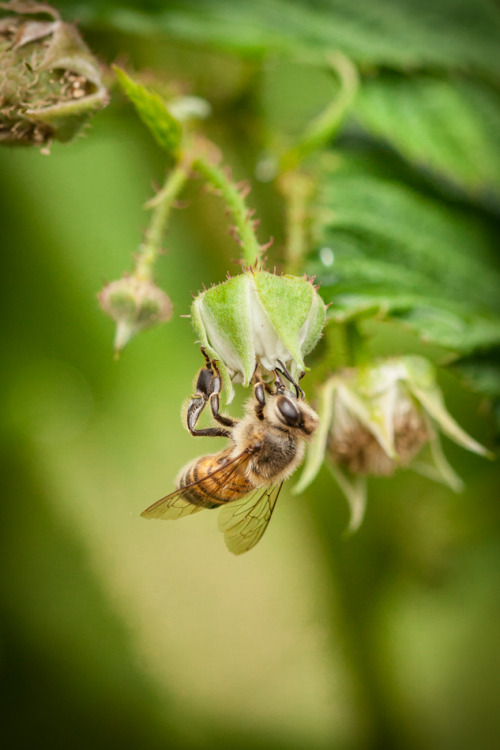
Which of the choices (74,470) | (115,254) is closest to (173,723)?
(74,470)

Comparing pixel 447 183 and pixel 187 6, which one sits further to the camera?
pixel 447 183

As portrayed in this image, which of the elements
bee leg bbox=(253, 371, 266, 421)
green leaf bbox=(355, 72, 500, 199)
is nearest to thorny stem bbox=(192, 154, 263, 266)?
bee leg bbox=(253, 371, 266, 421)

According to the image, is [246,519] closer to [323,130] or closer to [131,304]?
[131,304]

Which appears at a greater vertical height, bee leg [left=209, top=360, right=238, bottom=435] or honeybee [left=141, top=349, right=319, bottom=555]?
bee leg [left=209, top=360, right=238, bottom=435]

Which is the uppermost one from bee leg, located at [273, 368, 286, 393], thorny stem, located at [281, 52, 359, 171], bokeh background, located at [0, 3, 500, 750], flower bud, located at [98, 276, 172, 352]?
thorny stem, located at [281, 52, 359, 171]

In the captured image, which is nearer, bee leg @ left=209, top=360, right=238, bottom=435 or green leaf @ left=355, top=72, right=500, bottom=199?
bee leg @ left=209, top=360, right=238, bottom=435

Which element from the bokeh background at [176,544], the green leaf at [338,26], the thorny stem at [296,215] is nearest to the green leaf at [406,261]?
the thorny stem at [296,215]

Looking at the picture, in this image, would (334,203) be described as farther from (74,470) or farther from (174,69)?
(74,470)

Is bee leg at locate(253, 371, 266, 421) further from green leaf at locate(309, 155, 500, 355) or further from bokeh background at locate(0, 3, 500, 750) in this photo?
bokeh background at locate(0, 3, 500, 750)
